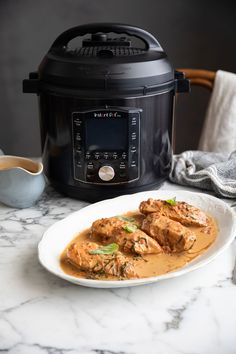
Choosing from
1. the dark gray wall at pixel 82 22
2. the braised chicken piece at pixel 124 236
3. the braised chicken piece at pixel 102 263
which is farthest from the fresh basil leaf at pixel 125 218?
the dark gray wall at pixel 82 22

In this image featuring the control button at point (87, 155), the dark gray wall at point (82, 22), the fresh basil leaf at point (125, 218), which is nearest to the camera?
the fresh basil leaf at point (125, 218)

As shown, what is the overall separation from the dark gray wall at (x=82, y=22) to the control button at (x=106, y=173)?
91 cm

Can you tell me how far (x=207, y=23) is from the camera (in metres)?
1.80

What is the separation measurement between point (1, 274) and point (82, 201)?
30 cm

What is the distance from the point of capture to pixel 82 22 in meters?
1.75

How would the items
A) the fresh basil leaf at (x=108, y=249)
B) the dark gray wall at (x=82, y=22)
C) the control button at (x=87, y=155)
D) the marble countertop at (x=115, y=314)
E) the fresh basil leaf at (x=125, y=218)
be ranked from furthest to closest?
the dark gray wall at (x=82, y=22) < the control button at (x=87, y=155) < the fresh basil leaf at (x=125, y=218) < the fresh basil leaf at (x=108, y=249) < the marble countertop at (x=115, y=314)

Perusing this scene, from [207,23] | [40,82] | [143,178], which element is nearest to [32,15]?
[207,23]

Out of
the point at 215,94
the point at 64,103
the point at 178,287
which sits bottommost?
the point at 178,287

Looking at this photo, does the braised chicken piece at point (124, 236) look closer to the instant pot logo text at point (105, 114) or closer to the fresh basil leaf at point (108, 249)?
the fresh basil leaf at point (108, 249)

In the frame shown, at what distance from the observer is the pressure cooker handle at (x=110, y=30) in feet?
3.31

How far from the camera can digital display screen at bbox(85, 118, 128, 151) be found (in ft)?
3.14

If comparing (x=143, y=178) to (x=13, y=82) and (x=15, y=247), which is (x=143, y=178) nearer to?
(x=15, y=247)

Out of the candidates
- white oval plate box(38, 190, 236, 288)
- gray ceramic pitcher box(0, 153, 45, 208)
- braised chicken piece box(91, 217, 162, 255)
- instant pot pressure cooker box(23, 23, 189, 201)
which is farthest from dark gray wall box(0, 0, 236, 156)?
braised chicken piece box(91, 217, 162, 255)

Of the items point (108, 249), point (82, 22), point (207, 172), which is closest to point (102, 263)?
point (108, 249)
